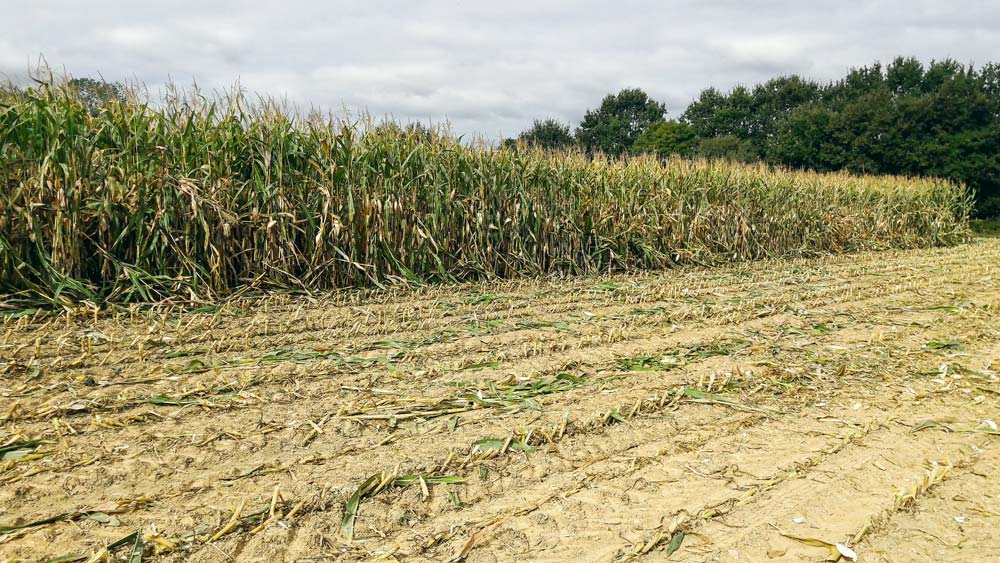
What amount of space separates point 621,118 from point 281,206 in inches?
2053

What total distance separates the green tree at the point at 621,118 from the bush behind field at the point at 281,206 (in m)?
44.9

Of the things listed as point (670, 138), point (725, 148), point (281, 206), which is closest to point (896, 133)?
point (725, 148)

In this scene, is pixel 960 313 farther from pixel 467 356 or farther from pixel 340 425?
pixel 340 425

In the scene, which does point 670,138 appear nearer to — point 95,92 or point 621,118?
point 621,118

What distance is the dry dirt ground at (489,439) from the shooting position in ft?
7.34

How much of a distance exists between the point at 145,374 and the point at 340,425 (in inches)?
60.8

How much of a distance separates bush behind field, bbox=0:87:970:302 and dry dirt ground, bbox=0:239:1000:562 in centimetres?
85

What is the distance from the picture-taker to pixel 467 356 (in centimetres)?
441

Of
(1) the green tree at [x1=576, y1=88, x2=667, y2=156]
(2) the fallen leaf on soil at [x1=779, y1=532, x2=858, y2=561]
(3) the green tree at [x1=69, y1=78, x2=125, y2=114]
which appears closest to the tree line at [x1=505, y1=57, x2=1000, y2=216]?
(1) the green tree at [x1=576, y1=88, x2=667, y2=156]

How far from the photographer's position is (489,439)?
9.86 ft

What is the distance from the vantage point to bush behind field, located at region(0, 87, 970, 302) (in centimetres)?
541

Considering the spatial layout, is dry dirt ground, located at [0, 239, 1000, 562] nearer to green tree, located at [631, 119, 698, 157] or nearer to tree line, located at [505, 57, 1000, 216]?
tree line, located at [505, 57, 1000, 216]

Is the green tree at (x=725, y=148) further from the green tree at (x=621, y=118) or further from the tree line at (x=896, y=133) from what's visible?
the green tree at (x=621, y=118)

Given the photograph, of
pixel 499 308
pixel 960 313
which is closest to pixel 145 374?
pixel 499 308
